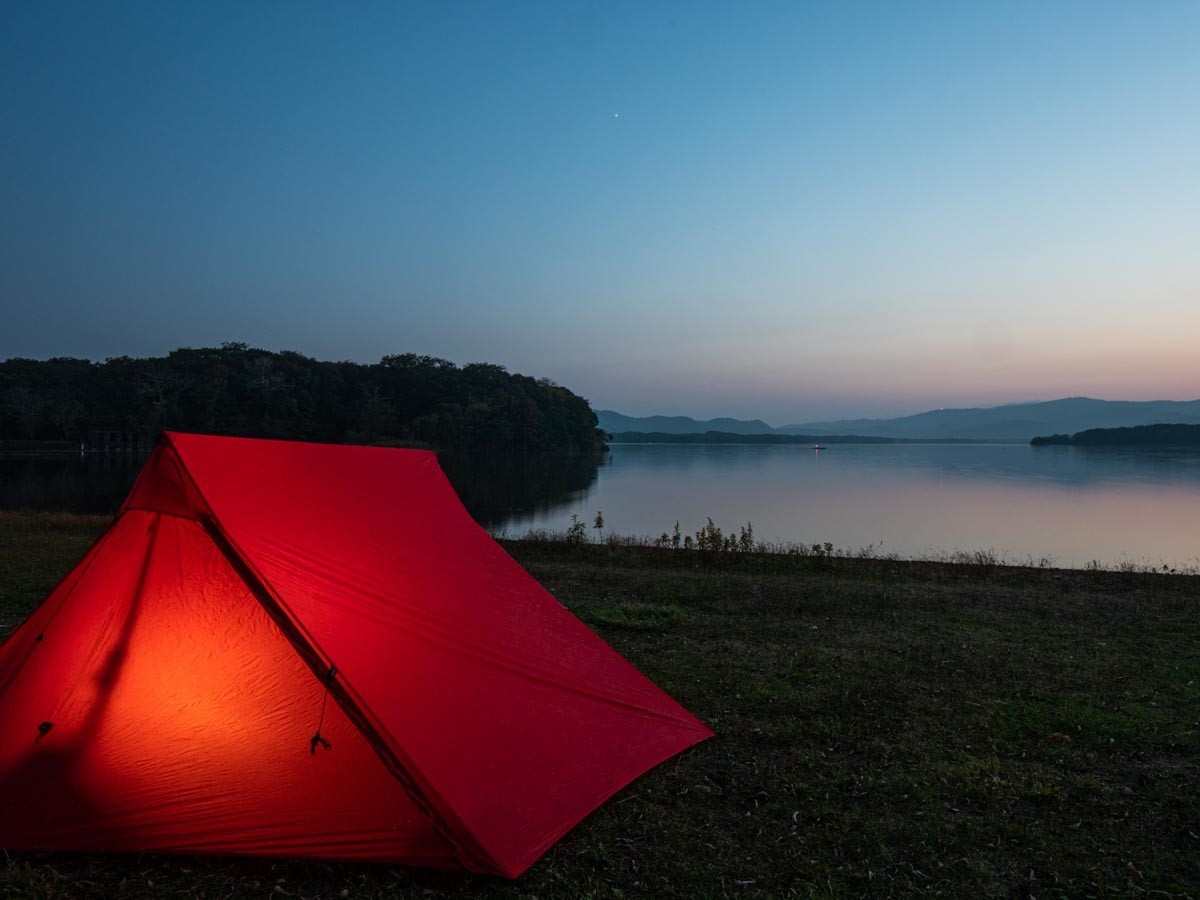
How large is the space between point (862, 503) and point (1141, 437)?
122m

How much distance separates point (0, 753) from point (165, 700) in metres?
0.92

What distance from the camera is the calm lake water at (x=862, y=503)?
27797 millimetres

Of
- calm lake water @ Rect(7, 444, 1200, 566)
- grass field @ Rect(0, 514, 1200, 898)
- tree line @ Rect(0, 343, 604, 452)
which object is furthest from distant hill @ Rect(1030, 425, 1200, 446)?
grass field @ Rect(0, 514, 1200, 898)

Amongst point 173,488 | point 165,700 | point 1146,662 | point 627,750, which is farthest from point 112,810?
point 1146,662

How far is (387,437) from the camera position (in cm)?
8969

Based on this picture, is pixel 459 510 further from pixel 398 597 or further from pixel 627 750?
pixel 627 750

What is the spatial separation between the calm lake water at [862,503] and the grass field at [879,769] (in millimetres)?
16006

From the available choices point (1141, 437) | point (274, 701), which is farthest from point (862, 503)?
point (1141, 437)

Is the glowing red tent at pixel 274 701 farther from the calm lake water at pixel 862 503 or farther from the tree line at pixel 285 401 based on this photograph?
the tree line at pixel 285 401

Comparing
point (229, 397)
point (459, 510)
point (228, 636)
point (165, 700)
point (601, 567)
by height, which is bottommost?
point (601, 567)

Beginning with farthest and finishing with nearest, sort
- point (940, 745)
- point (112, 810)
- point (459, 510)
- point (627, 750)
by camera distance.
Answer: point (459, 510), point (940, 745), point (627, 750), point (112, 810)

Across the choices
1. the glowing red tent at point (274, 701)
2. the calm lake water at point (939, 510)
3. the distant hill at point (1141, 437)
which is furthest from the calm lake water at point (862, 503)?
the distant hill at point (1141, 437)

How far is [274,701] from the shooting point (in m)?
3.77

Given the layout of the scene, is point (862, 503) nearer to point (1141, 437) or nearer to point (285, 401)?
point (285, 401)
